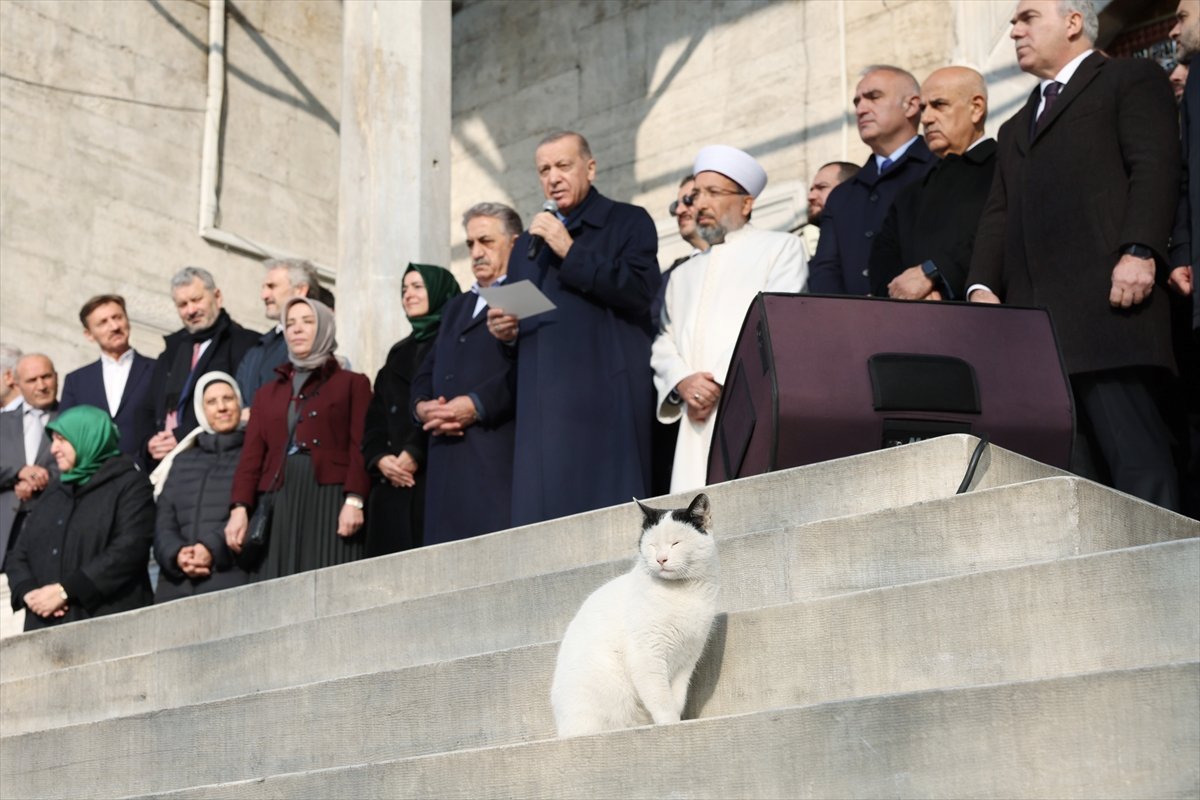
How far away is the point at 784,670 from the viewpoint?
165 inches

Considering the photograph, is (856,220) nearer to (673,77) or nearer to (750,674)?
(750,674)

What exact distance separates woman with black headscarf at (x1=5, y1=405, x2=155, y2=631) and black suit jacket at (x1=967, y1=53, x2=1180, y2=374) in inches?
135

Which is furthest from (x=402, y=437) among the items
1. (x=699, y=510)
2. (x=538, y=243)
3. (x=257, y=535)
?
(x=699, y=510)

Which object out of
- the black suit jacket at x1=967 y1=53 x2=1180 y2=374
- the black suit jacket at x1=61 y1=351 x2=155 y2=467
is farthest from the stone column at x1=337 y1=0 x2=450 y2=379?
the black suit jacket at x1=967 y1=53 x2=1180 y2=374

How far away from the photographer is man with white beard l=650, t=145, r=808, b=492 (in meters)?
6.20

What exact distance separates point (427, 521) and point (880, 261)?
6.17ft

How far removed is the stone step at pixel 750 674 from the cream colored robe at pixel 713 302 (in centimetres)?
160

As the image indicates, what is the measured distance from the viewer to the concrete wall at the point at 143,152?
478 inches

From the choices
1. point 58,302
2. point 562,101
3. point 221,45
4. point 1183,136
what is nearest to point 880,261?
point 1183,136

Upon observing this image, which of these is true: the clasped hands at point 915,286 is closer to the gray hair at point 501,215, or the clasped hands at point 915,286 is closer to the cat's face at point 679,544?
the gray hair at point 501,215

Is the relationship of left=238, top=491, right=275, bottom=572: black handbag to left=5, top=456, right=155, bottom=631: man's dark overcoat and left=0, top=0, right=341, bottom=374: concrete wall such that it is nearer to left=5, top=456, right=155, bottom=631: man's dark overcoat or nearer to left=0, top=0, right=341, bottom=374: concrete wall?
left=5, top=456, right=155, bottom=631: man's dark overcoat

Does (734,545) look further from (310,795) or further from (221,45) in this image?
(221,45)

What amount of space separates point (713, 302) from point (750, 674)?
243cm

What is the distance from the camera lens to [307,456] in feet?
23.4
